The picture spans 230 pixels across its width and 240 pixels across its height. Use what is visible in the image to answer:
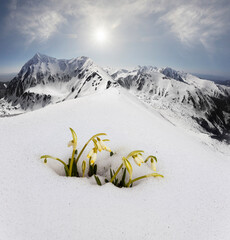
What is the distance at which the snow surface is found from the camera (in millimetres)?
1526

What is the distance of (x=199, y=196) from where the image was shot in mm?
2014

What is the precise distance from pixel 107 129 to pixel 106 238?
88.0 inches

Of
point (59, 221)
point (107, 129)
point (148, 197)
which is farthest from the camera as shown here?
point (107, 129)

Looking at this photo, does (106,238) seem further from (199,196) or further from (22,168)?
(22,168)

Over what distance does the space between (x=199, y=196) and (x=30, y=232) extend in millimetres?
2057

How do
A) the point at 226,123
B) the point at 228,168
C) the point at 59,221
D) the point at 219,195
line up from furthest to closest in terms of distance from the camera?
the point at 226,123 → the point at 228,168 → the point at 219,195 → the point at 59,221

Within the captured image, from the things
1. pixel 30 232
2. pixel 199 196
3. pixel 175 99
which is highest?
pixel 175 99

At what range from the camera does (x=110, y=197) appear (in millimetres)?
1887

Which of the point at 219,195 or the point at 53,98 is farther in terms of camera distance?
the point at 53,98

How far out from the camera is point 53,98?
199 metres

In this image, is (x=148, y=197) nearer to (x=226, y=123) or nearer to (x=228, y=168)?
(x=228, y=168)

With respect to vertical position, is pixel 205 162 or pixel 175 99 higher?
pixel 175 99

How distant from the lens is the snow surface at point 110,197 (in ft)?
5.01

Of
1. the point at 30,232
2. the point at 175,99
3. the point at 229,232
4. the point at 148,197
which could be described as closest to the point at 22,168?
the point at 30,232
